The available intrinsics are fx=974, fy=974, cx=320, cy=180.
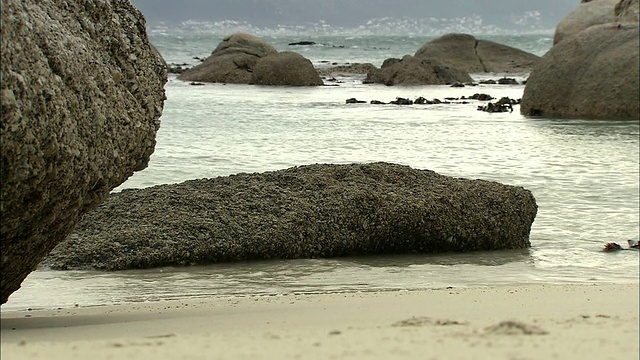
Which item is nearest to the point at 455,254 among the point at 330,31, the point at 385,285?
the point at 385,285

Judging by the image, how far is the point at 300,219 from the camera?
20.2ft

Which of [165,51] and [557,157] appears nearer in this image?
[557,157]

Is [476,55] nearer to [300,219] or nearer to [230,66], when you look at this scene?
[230,66]

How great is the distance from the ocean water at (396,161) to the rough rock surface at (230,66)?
506cm

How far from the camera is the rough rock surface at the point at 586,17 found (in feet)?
77.5

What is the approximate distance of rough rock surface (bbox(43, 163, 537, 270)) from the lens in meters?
5.88

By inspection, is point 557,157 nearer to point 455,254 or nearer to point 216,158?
point 216,158

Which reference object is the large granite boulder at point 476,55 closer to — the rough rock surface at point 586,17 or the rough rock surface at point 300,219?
the rough rock surface at point 586,17

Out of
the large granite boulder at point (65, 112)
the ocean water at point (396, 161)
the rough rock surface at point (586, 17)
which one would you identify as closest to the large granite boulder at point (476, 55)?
the rough rock surface at point (586, 17)

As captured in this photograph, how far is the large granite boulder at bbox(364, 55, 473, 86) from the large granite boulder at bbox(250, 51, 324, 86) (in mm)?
2127

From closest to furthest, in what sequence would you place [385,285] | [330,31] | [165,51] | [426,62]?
1. [385,285]
2. [426,62]
3. [165,51]
4. [330,31]

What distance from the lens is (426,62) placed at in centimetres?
2838

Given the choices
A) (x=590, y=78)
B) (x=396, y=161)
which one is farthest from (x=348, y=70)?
(x=396, y=161)

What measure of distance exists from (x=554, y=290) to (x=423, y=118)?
1157cm
